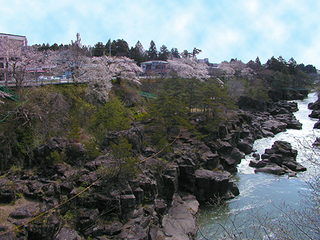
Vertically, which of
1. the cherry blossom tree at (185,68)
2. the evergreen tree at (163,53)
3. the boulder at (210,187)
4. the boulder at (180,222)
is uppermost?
the evergreen tree at (163,53)

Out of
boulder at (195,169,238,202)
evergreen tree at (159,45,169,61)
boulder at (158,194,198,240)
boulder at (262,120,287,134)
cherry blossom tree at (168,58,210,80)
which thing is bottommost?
boulder at (158,194,198,240)

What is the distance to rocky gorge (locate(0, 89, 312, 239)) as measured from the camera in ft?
32.5

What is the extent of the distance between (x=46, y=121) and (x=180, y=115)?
12037mm

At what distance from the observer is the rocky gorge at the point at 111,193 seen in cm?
991

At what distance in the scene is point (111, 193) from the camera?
11477 millimetres

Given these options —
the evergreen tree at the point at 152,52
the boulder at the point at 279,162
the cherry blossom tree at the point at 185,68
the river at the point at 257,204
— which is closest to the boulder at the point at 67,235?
the river at the point at 257,204

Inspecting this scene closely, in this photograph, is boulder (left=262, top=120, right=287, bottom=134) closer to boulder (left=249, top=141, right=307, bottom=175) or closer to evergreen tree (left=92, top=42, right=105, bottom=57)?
boulder (left=249, top=141, right=307, bottom=175)

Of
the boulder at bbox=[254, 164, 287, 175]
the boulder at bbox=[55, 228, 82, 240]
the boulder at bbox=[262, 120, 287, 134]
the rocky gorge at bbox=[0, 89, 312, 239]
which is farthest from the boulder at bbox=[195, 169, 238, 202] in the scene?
the boulder at bbox=[262, 120, 287, 134]

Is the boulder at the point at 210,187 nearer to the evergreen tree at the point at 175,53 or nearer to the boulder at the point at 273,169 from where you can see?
the boulder at the point at 273,169

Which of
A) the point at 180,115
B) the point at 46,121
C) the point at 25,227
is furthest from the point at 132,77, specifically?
the point at 25,227

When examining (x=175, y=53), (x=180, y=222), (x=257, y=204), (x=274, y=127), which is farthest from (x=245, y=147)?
(x=175, y=53)

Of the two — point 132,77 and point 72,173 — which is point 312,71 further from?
point 72,173

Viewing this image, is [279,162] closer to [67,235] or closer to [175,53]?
[67,235]

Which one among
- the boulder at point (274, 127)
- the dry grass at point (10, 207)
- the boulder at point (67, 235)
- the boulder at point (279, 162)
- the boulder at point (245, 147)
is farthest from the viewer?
the boulder at point (274, 127)
